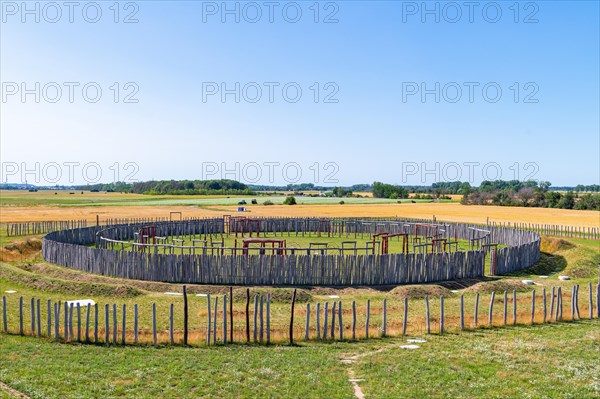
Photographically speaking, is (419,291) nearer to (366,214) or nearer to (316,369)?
(316,369)

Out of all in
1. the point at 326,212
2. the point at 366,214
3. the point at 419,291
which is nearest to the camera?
the point at 419,291

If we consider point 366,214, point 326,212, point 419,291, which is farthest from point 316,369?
point 326,212

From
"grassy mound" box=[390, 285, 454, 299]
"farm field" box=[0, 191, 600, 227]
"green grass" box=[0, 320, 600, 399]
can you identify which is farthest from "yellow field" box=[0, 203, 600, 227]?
"green grass" box=[0, 320, 600, 399]

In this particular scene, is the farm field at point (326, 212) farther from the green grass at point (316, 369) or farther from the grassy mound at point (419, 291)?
the green grass at point (316, 369)

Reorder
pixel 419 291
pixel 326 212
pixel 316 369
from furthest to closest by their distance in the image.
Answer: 1. pixel 326 212
2. pixel 419 291
3. pixel 316 369

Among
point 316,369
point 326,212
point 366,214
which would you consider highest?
point 326,212

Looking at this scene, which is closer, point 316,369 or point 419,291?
point 316,369

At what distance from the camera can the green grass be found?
11.5 meters

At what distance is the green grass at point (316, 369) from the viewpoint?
37.7 feet

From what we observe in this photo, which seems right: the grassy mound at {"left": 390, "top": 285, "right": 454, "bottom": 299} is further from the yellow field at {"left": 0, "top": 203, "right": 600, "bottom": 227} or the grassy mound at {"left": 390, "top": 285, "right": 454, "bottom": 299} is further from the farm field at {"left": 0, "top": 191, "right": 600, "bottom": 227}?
the yellow field at {"left": 0, "top": 203, "right": 600, "bottom": 227}

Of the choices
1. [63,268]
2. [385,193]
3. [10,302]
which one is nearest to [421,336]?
[10,302]

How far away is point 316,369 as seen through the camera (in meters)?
12.9

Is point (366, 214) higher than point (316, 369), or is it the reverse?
point (366, 214)

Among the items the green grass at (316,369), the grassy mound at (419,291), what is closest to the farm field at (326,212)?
the grassy mound at (419,291)
